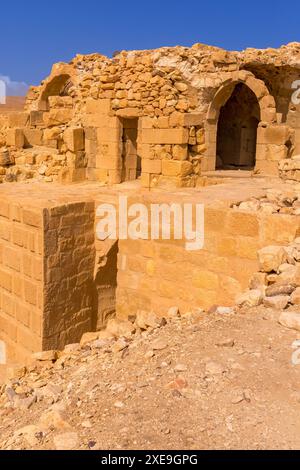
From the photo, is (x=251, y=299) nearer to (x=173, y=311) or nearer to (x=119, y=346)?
(x=119, y=346)

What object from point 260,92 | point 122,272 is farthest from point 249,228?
point 260,92

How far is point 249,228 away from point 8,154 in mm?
6729

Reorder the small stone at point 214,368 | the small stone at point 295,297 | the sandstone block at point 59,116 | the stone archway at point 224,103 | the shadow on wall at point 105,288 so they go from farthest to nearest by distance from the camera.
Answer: the stone archway at point 224,103
the sandstone block at point 59,116
the shadow on wall at point 105,288
the small stone at point 295,297
the small stone at point 214,368

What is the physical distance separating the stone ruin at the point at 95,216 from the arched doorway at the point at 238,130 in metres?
8.22

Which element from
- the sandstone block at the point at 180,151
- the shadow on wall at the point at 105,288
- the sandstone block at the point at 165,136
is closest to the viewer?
the shadow on wall at the point at 105,288

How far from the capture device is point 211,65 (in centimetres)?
1352

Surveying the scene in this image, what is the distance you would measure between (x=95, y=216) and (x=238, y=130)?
12.5 meters

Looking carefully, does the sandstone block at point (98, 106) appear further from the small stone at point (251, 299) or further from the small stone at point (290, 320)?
the small stone at point (290, 320)

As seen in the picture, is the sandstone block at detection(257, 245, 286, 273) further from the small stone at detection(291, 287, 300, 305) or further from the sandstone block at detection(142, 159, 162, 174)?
the sandstone block at detection(142, 159, 162, 174)

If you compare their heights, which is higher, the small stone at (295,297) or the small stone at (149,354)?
the small stone at (295,297)

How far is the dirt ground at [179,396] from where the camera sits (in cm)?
241

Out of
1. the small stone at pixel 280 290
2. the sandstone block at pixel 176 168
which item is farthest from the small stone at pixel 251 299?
the sandstone block at pixel 176 168

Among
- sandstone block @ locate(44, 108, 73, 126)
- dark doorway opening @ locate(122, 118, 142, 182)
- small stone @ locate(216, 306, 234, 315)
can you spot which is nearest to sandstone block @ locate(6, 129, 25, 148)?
sandstone block @ locate(44, 108, 73, 126)

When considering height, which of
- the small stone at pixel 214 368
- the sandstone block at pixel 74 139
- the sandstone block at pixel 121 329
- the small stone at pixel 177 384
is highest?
the sandstone block at pixel 74 139
